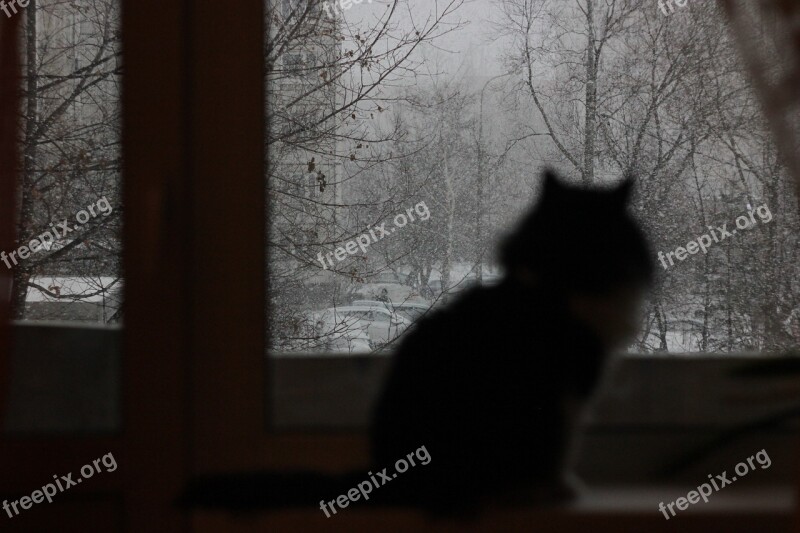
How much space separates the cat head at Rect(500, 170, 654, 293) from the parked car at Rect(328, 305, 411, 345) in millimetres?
260

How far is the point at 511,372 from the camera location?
107 cm

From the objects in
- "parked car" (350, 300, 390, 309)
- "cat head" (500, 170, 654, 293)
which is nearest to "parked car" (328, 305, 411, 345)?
"parked car" (350, 300, 390, 309)

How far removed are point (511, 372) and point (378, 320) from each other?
25 cm

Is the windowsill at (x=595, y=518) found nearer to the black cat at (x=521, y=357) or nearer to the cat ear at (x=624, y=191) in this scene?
the black cat at (x=521, y=357)

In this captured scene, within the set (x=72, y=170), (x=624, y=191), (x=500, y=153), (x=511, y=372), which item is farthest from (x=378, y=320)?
(x=72, y=170)

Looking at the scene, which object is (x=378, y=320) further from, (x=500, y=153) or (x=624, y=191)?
(x=624, y=191)

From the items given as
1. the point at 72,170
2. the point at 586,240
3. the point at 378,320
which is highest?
the point at 72,170

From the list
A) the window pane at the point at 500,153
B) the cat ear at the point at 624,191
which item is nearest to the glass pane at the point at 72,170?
the window pane at the point at 500,153

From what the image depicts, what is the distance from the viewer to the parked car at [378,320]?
112 centimetres

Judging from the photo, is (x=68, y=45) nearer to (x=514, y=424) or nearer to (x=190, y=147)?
(x=190, y=147)

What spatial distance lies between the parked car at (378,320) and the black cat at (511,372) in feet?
0.12

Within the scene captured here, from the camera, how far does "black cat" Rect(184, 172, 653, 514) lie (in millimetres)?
1044

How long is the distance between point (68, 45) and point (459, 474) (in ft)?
3.28

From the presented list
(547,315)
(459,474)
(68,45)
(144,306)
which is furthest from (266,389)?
(68,45)
